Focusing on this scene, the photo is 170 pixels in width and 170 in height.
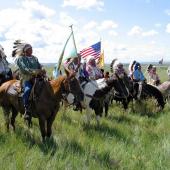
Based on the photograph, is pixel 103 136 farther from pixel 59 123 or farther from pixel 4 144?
pixel 4 144

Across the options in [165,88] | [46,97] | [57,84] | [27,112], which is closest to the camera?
[46,97]

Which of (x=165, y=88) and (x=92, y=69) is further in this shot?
(x=165, y=88)

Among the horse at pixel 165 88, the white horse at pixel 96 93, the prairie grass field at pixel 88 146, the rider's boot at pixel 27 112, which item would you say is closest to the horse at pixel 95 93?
the white horse at pixel 96 93

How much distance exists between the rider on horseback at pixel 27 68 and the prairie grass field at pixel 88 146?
0.85 m

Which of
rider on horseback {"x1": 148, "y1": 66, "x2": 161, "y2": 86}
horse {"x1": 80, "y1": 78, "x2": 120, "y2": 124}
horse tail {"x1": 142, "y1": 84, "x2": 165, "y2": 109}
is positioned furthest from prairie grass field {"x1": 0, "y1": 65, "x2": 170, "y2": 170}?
rider on horseback {"x1": 148, "y1": 66, "x2": 161, "y2": 86}

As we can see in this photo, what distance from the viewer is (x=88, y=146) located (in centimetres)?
935

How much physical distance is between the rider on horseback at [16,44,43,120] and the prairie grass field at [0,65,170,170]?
85 centimetres

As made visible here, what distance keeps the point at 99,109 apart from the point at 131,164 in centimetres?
578

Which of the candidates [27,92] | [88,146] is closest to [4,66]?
[27,92]

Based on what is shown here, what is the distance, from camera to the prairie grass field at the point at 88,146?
775cm

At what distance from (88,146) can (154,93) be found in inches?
409

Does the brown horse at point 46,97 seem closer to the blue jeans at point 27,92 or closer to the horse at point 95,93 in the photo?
the blue jeans at point 27,92

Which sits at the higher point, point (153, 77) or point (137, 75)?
point (137, 75)

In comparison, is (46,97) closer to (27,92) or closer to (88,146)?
(27,92)
